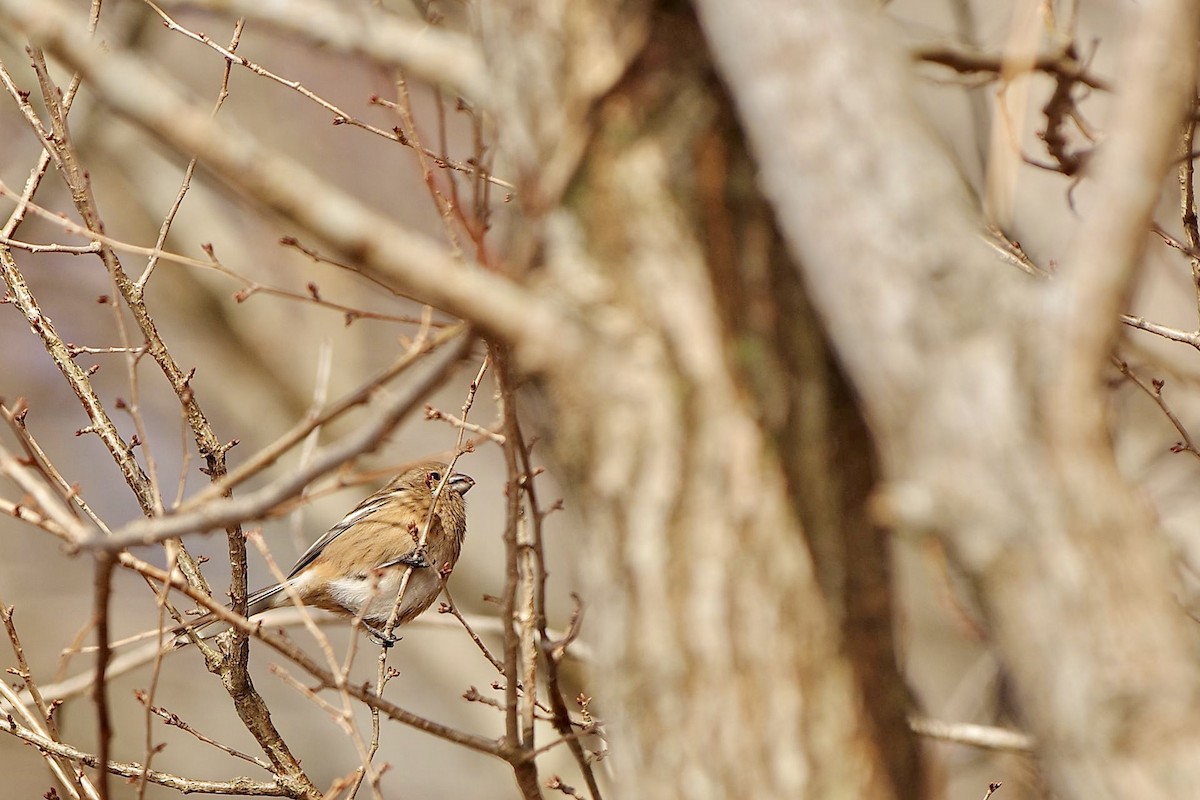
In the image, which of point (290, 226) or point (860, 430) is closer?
point (290, 226)

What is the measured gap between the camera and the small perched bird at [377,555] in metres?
4.54

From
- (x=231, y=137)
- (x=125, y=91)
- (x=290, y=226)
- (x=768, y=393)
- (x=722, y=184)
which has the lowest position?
(x=768, y=393)

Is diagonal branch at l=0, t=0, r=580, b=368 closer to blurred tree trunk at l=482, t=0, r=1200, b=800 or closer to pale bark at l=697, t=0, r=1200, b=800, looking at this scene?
blurred tree trunk at l=482, t=0, r=1200, b=800

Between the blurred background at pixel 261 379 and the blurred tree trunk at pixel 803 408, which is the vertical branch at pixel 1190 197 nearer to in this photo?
the blurred tree trunk at pixel 803 408

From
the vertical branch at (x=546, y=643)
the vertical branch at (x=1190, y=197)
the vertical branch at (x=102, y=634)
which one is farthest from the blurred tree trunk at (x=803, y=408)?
the vertical branch at (x=1190, y=197)

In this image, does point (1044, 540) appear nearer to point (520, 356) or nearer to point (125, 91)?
point (520, 356)

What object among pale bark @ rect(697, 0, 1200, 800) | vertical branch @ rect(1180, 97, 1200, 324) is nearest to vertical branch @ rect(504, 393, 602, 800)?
pale bark @ rect(697, 0, 1200, 800)

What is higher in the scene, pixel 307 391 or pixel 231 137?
pixel 231 137

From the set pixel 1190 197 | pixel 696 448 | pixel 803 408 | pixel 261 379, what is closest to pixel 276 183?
pixel 696 448

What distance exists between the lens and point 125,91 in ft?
4.76

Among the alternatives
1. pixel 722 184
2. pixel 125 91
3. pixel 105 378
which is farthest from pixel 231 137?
pixel 105 378

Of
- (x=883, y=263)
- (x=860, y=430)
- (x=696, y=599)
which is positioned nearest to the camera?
(x=883, y=263)

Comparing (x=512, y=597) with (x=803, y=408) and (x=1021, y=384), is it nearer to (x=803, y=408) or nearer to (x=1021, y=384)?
(x=803, y=408)

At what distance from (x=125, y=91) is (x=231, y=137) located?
0.49ft
